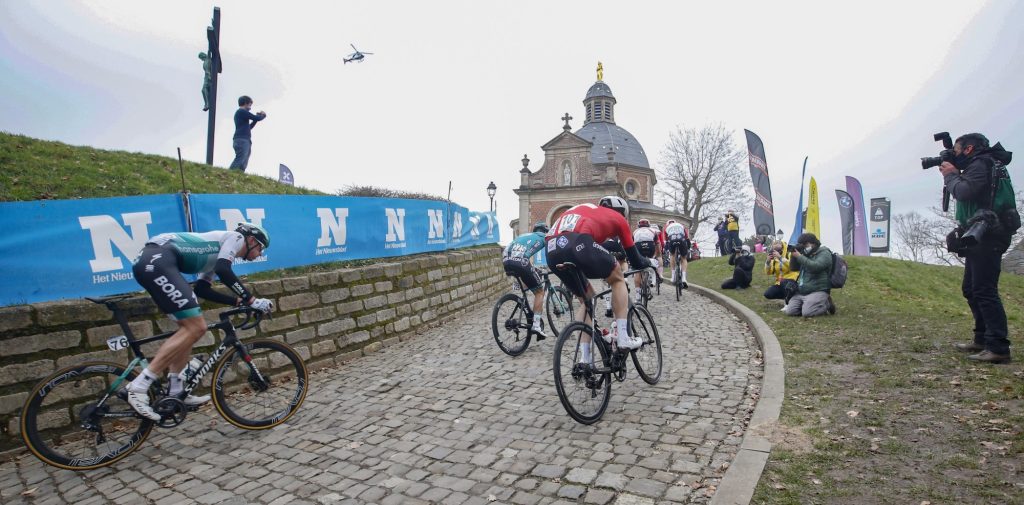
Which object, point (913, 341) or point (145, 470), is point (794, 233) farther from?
point (145, 470)

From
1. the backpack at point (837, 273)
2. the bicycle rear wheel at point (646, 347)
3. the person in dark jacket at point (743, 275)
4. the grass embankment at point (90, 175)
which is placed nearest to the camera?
the bicycle rear wheel at point (646, 347)

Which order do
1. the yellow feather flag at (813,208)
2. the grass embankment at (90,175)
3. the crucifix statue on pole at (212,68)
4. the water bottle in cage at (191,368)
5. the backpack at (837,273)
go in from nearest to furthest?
1. the water bottle in cage at (191,368)
2. the grass embankment at (90,175)
3. the backpack at (837,273)
4. the crucifix statue on pole at (212,68)
5. the yellow feather flag at (813,208)

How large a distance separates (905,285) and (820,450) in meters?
13.3

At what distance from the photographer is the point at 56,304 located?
4359 mm

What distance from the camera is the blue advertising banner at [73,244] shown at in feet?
14.3

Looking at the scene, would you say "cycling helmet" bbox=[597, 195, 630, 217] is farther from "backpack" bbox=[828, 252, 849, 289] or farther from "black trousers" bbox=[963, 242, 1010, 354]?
"backpack" bbox=[828, 252, 849, 289]

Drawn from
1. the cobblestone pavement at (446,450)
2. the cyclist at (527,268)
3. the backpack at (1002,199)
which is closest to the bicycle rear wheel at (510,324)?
the cyclist at (527,268)

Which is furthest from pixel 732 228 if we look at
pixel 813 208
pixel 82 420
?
pixel 82 420

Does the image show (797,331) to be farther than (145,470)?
Yes

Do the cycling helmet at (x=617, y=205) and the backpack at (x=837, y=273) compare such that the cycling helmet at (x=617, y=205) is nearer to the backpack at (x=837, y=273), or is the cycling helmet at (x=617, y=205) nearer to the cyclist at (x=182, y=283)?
the cyclist at (x=182, y=283)

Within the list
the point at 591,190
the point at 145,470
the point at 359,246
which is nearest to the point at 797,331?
the point at 359,246

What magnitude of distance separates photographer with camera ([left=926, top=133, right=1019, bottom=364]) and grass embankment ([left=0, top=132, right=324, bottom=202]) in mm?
10246

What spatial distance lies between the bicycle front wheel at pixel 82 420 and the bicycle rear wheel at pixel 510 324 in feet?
12.8

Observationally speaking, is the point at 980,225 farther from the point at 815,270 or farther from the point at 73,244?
the point at 73,244
